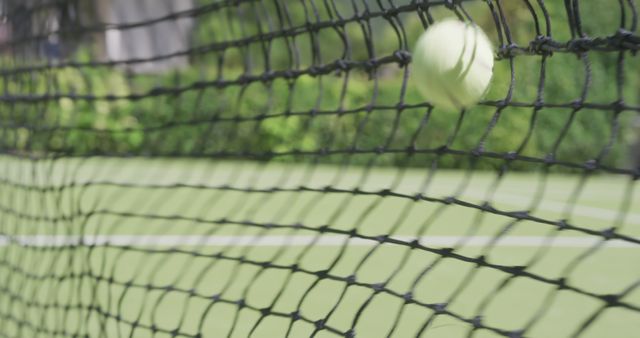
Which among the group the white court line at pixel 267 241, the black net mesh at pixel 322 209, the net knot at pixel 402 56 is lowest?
the white court line at pixel 267 241

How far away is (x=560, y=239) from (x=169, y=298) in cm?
247

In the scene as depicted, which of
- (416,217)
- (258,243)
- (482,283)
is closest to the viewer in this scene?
(482,283)

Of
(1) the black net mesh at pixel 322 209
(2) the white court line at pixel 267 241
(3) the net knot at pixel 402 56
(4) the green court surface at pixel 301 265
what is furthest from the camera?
(2) the white court line at pixel 267 241

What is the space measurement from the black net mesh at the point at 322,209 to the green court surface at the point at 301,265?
15mm

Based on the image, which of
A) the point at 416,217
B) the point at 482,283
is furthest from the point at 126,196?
the point at 482,283

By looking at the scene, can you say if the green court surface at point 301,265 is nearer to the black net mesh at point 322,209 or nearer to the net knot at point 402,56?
the black net mesh at point 322,209

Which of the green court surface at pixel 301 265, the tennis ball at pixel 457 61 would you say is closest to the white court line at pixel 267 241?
the green court surface at pixel 301 265

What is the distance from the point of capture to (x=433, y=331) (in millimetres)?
2494

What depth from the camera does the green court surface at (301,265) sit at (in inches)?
70.0

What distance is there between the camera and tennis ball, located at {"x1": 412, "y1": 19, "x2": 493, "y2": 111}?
1.42 metres

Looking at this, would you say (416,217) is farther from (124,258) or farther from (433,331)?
(433,331)

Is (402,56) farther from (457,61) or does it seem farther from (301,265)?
(301,265)

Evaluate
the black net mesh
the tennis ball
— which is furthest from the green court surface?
the tennis ball

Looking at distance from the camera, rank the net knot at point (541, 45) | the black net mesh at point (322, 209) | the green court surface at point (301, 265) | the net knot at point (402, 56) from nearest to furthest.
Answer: the net knot at point (541, 45), the black net mesh at point (322, 209), the net knot at point (402, 56), the green court surface at point (301, 265)
